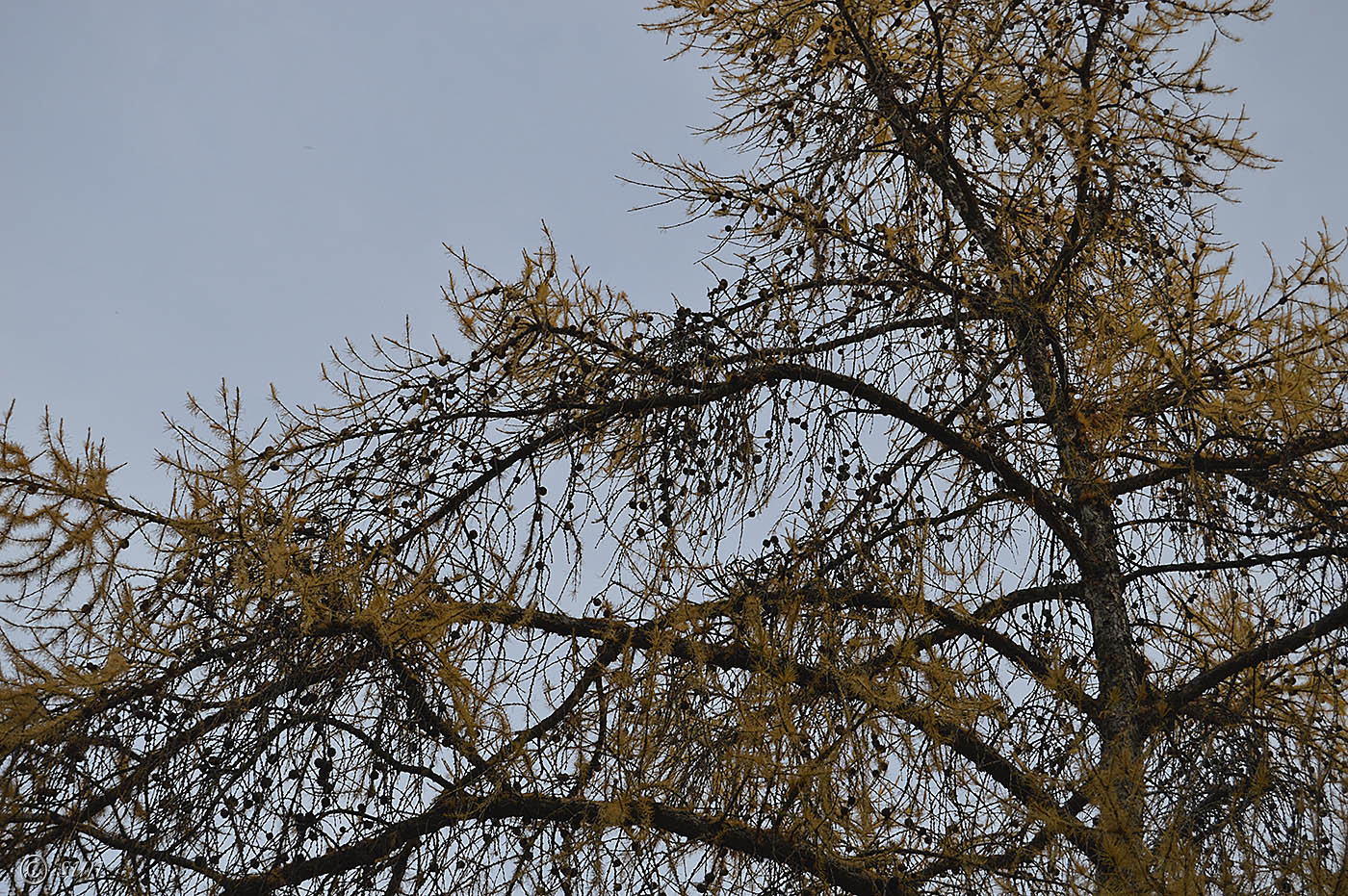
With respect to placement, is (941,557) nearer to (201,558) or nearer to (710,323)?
(710,323)

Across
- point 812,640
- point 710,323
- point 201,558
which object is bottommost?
point 812,640

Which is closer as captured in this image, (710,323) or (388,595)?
(388,595)

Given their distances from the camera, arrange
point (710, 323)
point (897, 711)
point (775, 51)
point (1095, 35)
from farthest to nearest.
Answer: point (775, 51) < point (1095, 35) < point (710, 323) < point (897, 711)

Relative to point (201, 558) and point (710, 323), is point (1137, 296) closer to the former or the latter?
point (710, 323)

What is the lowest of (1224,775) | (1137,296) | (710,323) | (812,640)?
(1224,775)

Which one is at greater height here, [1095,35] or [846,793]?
[1095,35]

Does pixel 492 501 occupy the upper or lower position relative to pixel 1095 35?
lower

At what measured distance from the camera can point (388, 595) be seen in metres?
3.48

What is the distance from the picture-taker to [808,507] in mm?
4152

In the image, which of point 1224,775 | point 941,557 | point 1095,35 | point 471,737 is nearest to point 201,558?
point 471,737

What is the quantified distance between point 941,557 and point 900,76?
7.45 feet

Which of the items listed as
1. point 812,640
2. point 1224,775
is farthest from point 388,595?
point 1224,775

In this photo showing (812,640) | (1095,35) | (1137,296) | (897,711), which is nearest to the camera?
(897,711)

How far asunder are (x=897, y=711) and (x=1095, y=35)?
11.2 ft
